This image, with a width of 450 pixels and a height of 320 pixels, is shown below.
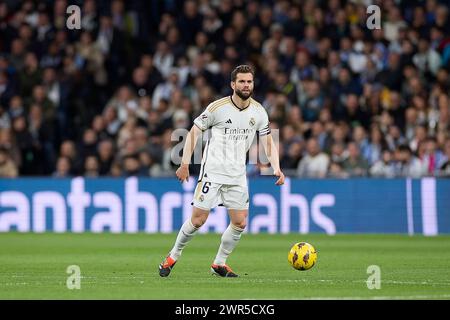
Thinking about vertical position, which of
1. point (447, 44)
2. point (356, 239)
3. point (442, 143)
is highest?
point (447, 44)

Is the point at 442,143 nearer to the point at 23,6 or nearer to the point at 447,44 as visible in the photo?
the point at 447,44

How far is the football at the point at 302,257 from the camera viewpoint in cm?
1402

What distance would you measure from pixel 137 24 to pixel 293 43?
13.5 ft

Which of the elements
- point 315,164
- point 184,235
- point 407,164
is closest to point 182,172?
point 184,235

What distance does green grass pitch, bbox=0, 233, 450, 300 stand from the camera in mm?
11742

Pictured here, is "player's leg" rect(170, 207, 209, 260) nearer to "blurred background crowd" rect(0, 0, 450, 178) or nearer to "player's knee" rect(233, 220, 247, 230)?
"player's knee" rect(233, 220, 247, 230)

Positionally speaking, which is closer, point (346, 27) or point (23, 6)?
point (346, 27)

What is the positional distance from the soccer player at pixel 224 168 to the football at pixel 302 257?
0.78 metres

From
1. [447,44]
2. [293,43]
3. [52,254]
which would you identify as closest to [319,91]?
[293,43]

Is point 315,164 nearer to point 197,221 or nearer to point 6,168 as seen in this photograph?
point 6,168

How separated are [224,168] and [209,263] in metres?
2.77

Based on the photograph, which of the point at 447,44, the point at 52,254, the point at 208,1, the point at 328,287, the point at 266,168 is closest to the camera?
the point at 328,287

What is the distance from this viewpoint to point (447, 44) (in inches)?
987

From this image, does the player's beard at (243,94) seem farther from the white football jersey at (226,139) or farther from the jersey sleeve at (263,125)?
the jersey sleeve at (263,125)
